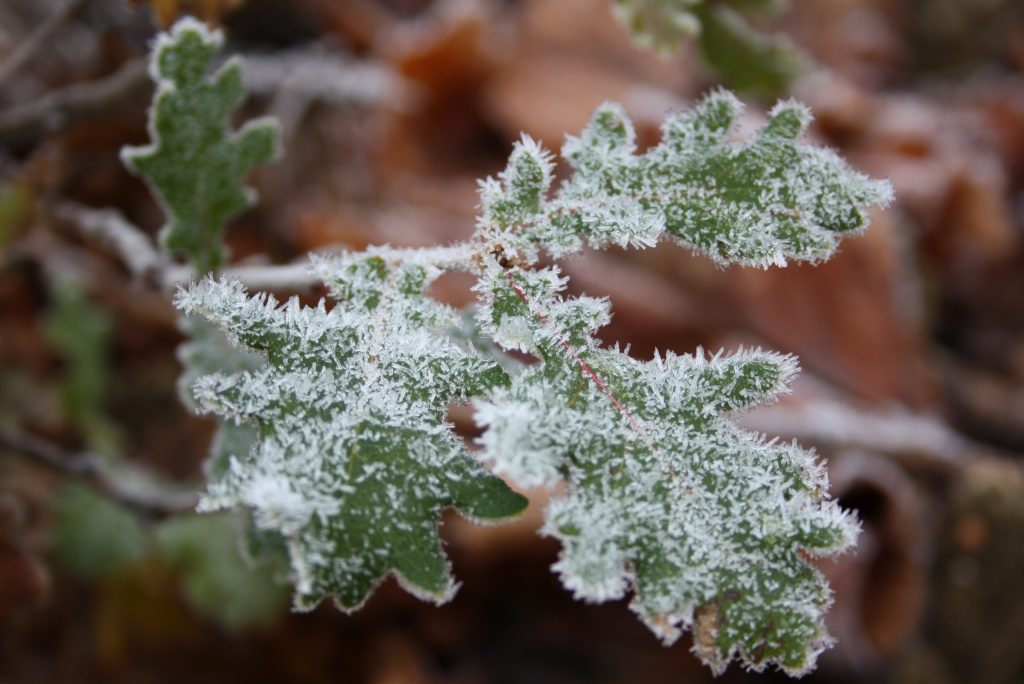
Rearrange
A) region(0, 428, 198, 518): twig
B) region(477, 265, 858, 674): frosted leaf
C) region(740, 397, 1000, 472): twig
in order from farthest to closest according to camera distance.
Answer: region(740, 397, 1000, 472): twig
region(0, 428, 198, 518): twig
region(477, 265, 858, 674): frosted leaf

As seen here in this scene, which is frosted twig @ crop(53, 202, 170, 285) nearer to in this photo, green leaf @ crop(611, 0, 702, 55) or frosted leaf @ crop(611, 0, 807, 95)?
green leaf @ crop(611, 0, 702, 55)

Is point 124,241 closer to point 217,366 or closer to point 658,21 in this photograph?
point 217,366

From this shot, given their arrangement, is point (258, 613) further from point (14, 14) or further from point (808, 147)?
point (14, 14)

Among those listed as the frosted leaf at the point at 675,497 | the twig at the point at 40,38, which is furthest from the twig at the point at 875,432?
the twig at the point at 40,38

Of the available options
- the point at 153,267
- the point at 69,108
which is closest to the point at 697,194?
the point at 153,267

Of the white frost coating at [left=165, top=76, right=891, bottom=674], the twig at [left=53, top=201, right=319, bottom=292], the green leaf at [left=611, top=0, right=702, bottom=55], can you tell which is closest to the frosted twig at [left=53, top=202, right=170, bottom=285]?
the twig at [left=53, top=201, right=319, bottom=292]
